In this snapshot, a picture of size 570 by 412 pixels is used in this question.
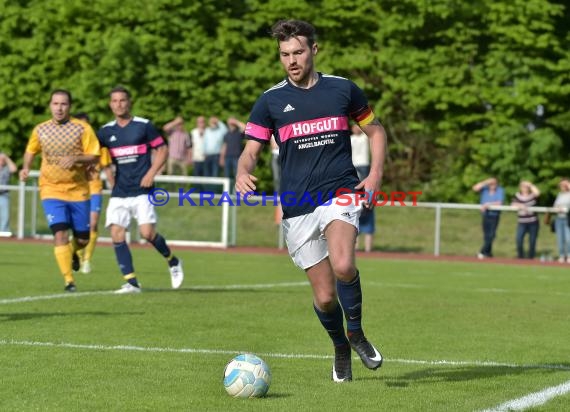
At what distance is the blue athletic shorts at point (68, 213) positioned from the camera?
14.8 meters

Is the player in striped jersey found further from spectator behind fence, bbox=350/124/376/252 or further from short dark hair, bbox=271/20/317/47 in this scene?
spectator behind fence, bbox=350/124/376/252

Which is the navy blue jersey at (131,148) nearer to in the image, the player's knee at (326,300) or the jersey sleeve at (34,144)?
the jersey sleeve at (34,144)

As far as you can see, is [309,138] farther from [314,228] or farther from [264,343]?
[264,343]

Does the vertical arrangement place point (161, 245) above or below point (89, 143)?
below

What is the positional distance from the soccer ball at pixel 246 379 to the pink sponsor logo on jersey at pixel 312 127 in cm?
150

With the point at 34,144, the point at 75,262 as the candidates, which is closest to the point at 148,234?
the point at 75,262

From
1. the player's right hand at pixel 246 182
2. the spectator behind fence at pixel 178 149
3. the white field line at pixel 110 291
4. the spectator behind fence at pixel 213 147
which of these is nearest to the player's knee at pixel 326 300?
the player's right hand at pixel 246 182

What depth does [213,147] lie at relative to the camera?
29094mm

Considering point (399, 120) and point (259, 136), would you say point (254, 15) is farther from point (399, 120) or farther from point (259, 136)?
point (259, 136)

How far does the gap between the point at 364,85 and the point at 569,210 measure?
819 cm

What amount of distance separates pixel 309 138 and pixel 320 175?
24 cm

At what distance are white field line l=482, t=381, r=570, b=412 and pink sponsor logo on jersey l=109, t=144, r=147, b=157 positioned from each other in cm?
775

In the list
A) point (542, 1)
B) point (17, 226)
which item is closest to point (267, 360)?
point (17, 226)

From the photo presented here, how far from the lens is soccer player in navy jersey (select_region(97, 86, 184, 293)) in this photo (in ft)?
49.0
